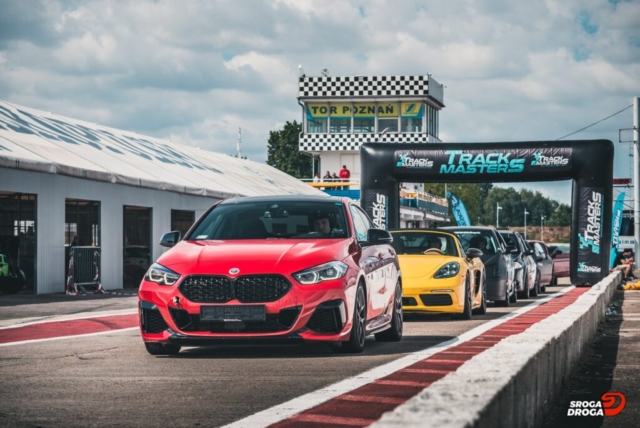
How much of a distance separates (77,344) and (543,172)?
21.6 metres

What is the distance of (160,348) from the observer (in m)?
10.7

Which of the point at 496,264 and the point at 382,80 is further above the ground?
the point at 382,80

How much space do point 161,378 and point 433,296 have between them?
8.21 m

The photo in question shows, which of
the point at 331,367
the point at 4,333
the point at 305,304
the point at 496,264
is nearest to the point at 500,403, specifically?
the point at 331,367

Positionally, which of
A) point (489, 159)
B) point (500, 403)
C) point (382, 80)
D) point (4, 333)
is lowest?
point (4, 333)

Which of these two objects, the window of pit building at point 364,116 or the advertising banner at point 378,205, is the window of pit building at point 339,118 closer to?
the window of pit building at point 364,116

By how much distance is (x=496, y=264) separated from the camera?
21766 millimetres

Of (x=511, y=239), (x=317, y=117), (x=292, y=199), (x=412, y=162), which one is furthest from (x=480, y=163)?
(x=317, y=117)

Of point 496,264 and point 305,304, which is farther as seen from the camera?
point 496,264

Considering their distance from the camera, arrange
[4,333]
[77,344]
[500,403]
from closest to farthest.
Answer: [500,403] < [77,344] < [4,333]

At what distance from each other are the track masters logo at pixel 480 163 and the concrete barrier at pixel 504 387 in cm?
2282

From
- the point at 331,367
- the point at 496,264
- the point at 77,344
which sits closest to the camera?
the point at 331,367

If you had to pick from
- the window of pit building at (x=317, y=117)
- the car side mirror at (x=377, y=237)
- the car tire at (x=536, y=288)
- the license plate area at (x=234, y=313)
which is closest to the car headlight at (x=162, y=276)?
the license plate area at (x=234, y=313)

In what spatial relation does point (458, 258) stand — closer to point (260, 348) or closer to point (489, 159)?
point (260, 348)
